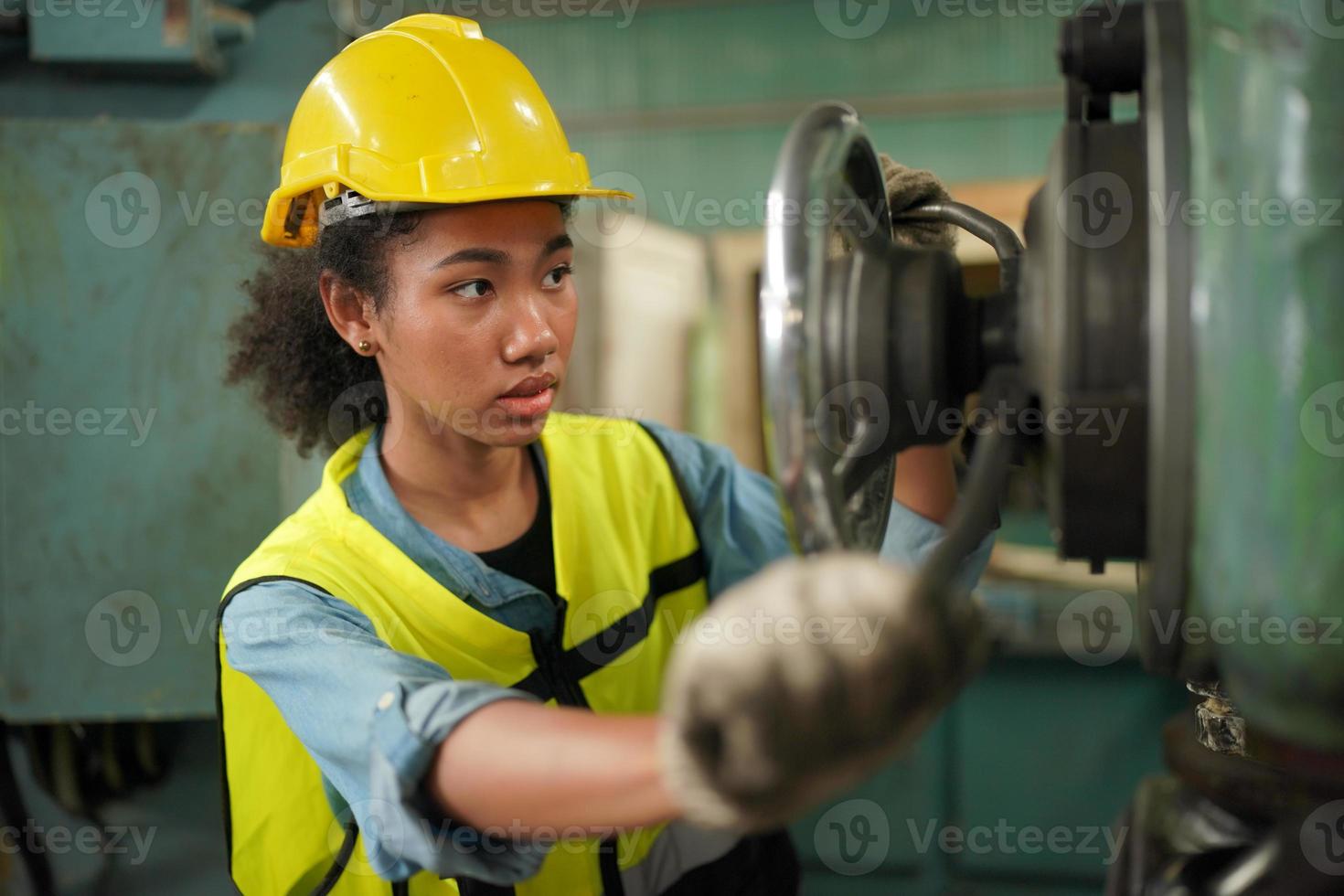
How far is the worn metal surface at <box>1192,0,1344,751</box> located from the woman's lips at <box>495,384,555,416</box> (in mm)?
778

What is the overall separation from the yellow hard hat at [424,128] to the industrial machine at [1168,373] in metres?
0.44

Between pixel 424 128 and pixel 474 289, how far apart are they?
0.19 metres

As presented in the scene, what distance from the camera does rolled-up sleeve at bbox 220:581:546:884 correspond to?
827 mm

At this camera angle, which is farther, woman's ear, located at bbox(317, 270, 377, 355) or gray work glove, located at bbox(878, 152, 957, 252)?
woman's ear, located at bbox(317, 270, 377, 355)

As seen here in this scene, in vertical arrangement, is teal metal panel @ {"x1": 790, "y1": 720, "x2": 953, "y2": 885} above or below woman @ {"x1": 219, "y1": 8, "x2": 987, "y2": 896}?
below

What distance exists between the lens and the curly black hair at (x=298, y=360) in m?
1.50

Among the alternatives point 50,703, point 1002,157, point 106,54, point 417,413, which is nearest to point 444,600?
point 417,413

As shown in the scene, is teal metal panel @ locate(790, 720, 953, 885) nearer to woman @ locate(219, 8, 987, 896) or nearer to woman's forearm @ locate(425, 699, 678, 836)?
woman @ locate(219, 8, 987, 896)

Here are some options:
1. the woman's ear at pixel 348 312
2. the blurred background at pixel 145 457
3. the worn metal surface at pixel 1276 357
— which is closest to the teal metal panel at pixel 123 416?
the blurred background at pixel 145 457

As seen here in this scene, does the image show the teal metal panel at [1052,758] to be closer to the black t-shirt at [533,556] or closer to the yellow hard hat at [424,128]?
the black t-shirt at [533,556]

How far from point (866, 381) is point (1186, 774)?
0.38 metres

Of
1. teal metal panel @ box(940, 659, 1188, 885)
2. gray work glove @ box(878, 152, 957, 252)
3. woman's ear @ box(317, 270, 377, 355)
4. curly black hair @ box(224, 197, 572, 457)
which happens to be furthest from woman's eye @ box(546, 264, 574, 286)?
teal metal panel @ box(940, 659, 1188, 885)

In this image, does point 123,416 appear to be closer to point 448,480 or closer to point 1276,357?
point 448,480

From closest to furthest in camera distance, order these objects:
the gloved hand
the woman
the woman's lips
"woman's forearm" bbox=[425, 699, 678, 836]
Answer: the gloved hand < "woman's forearm" bbox=[425, 699, 678, 836] < the woman < the woman's lips
